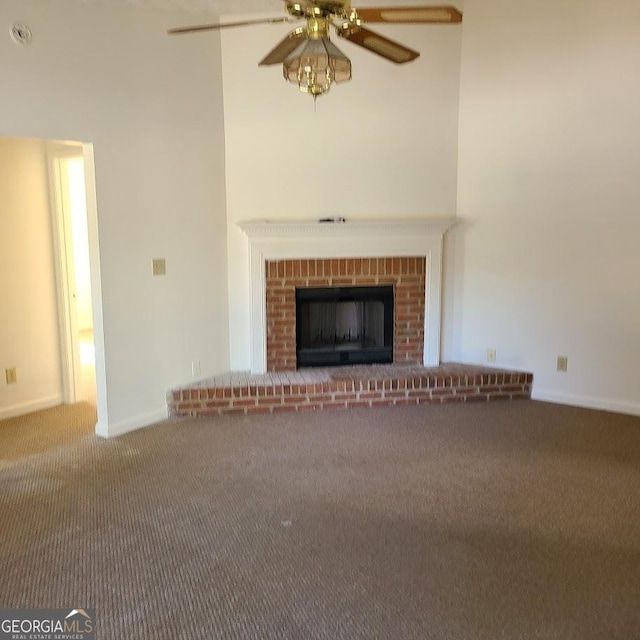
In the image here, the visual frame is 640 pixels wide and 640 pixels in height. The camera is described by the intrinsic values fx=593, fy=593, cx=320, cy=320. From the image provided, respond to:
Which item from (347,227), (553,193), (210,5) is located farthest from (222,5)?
(553,193)

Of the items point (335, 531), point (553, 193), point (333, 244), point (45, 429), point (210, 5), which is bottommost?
point (335, 531)

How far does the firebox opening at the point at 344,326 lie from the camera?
5.29 meters

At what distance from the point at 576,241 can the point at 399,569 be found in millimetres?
3239

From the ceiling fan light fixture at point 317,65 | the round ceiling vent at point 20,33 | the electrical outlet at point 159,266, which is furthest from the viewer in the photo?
the electrical outlet at point 159,266

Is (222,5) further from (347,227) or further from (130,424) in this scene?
(130,424)

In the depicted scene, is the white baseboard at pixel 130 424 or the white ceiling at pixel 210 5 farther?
the white baseboard at pixel 130 424

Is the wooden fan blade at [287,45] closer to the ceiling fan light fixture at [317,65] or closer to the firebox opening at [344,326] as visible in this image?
the ceiling fan light fixture at [317,65]

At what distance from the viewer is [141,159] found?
168 inches

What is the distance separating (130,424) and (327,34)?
3101mm

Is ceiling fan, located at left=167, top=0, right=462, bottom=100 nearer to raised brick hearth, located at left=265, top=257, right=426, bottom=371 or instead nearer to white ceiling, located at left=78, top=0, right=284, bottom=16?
white ceiling, located at left=78, top=0, right=284, bottom=16

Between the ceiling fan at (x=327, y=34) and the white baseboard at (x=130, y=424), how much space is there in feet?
9.14

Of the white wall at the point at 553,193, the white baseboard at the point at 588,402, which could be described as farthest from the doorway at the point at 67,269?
the white baseboard at the point at 588,402

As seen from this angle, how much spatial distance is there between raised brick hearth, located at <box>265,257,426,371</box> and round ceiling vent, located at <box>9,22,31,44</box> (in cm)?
233

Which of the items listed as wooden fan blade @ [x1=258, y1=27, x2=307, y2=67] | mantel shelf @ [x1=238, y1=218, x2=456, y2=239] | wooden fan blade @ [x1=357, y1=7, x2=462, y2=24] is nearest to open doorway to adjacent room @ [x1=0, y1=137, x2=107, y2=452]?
mantel shelf @ [x1=238, y1=218, x2=456, y2=239]
